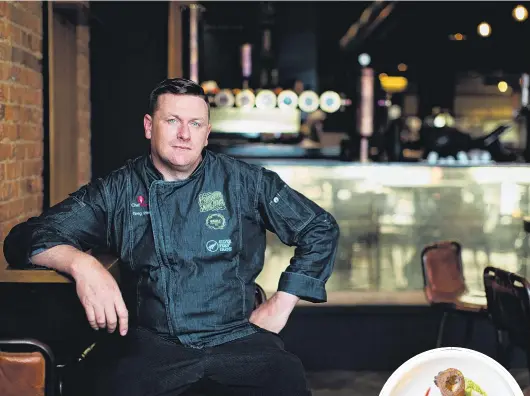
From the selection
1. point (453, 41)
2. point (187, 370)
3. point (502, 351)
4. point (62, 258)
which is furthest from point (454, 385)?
point (453, 41)

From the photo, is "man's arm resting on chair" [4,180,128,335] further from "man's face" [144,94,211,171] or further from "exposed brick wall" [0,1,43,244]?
"exposed brick wall" [0,1,43,244]

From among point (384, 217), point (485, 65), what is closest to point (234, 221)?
point (384, 217)

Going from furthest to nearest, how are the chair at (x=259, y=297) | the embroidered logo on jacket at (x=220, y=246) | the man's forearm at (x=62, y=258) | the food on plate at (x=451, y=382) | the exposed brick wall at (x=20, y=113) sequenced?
1. the exposed brick wall at (x=20, y=113)
2. the chair at (x=259, y=297)
3. the embroidered logo on jacket at (x=220, y=246)
4. the man's forearm at (x=62, y=258)
5. the food on plate at (x=451, y=382)

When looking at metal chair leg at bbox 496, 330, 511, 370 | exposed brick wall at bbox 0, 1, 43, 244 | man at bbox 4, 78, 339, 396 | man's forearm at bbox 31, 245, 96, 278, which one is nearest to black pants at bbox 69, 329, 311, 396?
man at bbox 4, 78, 339, 396

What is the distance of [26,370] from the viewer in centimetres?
188

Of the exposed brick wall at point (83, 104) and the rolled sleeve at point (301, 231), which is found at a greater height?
the exposed brick wall at point (83, 104)

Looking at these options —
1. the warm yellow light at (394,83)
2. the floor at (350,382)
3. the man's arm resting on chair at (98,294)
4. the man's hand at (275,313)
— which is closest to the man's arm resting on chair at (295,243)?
the man's hand at (275,313)

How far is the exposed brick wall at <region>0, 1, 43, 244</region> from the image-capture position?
288 centimetres

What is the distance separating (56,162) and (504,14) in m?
9.62

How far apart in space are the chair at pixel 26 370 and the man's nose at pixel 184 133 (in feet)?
2.17

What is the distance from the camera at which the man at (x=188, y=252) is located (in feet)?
6.64

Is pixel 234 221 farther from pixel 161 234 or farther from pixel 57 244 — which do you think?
pixel 57 244

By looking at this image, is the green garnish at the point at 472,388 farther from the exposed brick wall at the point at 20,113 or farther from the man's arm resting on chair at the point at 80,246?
the exposed brick wall at the point at 20,113

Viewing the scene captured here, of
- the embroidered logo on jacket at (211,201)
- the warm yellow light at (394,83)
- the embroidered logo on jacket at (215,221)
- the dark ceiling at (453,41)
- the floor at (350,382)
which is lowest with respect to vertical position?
the floor at (350,382)
